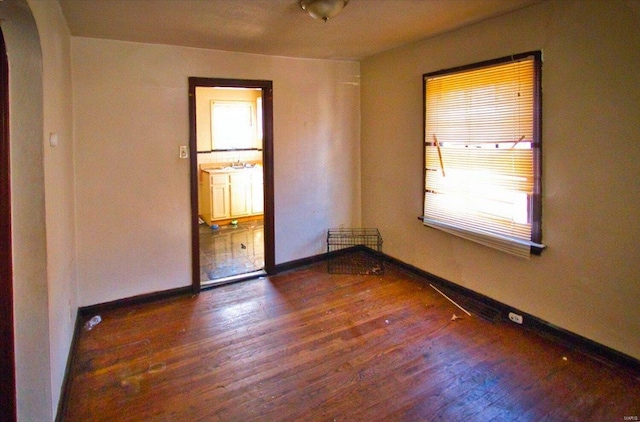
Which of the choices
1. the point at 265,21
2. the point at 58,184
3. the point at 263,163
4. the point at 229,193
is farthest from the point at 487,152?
the point at 229,193

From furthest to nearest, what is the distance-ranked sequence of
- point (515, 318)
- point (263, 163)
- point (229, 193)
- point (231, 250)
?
point (229, 193) → point (231, 250) → point (263, 163) → point (515, 318)

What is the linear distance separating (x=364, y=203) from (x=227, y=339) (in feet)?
8.10

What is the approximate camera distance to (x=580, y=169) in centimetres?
258

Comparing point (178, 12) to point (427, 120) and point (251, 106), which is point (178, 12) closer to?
point (427, 120)

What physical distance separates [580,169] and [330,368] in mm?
2092

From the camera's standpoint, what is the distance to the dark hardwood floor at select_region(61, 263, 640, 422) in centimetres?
216

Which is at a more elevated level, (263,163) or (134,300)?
(263,163)

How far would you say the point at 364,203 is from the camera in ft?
15.7

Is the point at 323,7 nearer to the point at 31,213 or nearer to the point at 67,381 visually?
the point at 31,213

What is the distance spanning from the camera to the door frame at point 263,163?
3.61 m

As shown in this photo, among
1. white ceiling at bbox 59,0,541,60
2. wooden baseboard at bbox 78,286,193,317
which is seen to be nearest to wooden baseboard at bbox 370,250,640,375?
white ceiling at bbox 59,0,541,60

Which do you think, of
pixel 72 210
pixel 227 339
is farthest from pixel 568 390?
pixel 72 210

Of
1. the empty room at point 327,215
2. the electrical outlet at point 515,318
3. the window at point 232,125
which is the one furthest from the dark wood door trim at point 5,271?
the window at point 232,125

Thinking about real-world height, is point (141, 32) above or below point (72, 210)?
above
